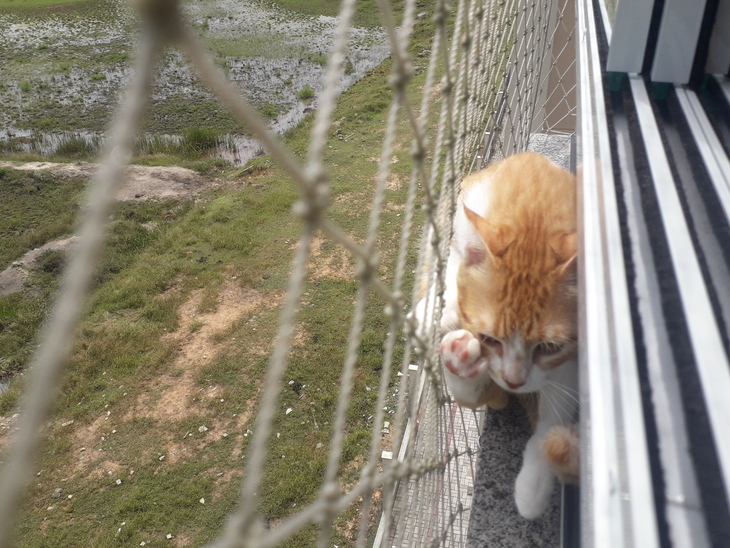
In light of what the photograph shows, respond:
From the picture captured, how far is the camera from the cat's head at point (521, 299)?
803 millimetres

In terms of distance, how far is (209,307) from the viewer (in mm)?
3762

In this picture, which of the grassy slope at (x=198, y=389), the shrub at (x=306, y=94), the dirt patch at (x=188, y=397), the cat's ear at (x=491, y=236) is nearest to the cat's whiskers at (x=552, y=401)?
the cat's ear at (x=491, y=236)

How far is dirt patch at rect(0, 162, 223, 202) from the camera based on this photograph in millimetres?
5293

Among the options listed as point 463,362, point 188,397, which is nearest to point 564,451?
point 463,362

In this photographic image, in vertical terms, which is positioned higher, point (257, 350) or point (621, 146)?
point (621, 146)

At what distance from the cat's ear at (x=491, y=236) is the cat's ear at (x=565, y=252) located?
75 millimetres

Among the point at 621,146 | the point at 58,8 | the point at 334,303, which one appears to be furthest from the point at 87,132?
the point at 621,146

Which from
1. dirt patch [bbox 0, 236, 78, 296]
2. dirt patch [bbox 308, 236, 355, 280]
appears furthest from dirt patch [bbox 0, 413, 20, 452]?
dirt patch [bbox 308, 236, 355, 280]

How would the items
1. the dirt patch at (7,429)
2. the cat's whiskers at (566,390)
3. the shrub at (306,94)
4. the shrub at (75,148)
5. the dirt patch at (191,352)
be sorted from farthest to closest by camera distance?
the shrub at (306,94)
the shrub at (75,148)
the dirt patch at (191,352)
the dirt patch at (7,429)
the cat's whiskers at (566,390)

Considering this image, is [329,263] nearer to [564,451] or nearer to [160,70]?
[564,451]

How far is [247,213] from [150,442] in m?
2.40

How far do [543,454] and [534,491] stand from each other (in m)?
0.07

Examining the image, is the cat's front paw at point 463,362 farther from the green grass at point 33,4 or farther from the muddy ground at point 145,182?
the green grass at point 33,4

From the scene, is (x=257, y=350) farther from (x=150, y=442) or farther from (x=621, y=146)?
(x=621, y=146)
